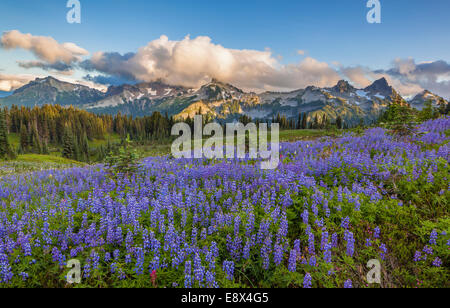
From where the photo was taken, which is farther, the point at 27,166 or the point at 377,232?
the point at 27,166

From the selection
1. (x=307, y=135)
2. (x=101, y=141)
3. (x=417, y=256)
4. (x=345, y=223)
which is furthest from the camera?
(x=101, y=141)

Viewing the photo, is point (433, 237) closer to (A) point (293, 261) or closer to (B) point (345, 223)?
(B) point (345, 223)

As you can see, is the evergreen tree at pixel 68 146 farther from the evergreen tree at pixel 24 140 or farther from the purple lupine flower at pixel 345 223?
the purple lupine flower at pixel 345 223

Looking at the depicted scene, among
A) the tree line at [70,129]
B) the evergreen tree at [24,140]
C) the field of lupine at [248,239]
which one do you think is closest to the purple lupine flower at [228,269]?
the field of lupine at [248,239]

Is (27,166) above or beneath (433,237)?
beneath

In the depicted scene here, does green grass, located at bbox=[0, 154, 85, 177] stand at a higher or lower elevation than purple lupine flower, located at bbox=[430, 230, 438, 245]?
lower

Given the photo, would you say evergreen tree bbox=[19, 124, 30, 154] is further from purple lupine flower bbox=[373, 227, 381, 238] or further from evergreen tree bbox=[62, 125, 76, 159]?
purple lupine flower bbox=[373, 227, 381, 238]

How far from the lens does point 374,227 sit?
16.1 ft

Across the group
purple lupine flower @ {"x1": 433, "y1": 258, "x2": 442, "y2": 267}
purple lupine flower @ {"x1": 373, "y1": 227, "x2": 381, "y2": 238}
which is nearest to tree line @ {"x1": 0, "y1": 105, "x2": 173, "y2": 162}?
purple lupine flower @ {"x1": 373, "y1": 227, "x2": 381, "y2": 238}

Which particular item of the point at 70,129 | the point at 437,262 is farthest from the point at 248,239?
the point at 70,129

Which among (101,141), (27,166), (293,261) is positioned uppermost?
(293,261)

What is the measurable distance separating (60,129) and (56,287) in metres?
157
